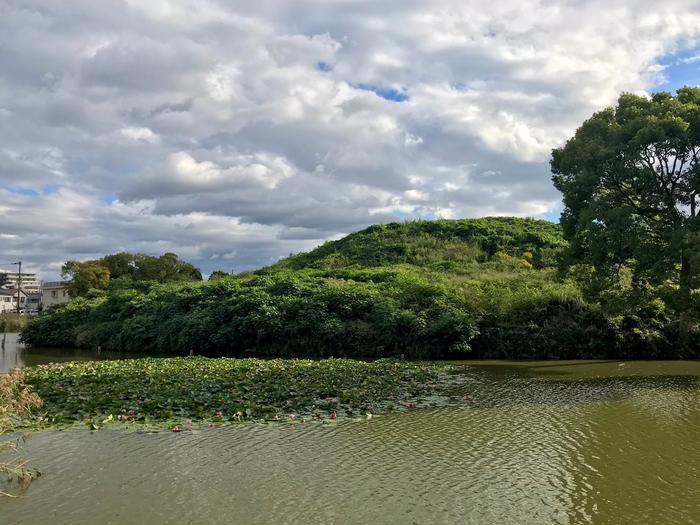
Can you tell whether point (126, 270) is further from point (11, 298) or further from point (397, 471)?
point (11, 298)

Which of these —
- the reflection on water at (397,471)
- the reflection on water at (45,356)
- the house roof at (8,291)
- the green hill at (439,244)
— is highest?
the green hill at (439,244)

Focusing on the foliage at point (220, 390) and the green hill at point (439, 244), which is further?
the green hill at point (439, 244)

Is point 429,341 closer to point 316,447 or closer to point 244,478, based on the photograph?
point 316,447

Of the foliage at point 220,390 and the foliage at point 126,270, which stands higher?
the foliage at point 126,270

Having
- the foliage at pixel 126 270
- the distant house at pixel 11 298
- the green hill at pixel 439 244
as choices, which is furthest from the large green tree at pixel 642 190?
the distant house at pixel 11 298

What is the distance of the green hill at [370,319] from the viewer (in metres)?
27.7

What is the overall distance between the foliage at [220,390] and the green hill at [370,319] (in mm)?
6356

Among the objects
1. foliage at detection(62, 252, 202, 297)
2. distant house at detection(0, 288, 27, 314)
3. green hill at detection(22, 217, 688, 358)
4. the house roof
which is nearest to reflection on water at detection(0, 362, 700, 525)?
green hill at detection(22, 217, 688, 358)

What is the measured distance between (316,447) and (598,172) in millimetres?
16210

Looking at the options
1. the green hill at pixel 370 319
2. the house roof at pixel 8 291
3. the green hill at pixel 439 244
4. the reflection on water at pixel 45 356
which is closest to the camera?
the green hill at pixel 370 319

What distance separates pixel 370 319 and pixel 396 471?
21.7m

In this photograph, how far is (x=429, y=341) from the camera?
2873 centimetres

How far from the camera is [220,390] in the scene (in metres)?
16.5

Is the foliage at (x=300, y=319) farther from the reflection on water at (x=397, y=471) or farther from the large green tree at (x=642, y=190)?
the reflection on water at (x=397, y=471)
